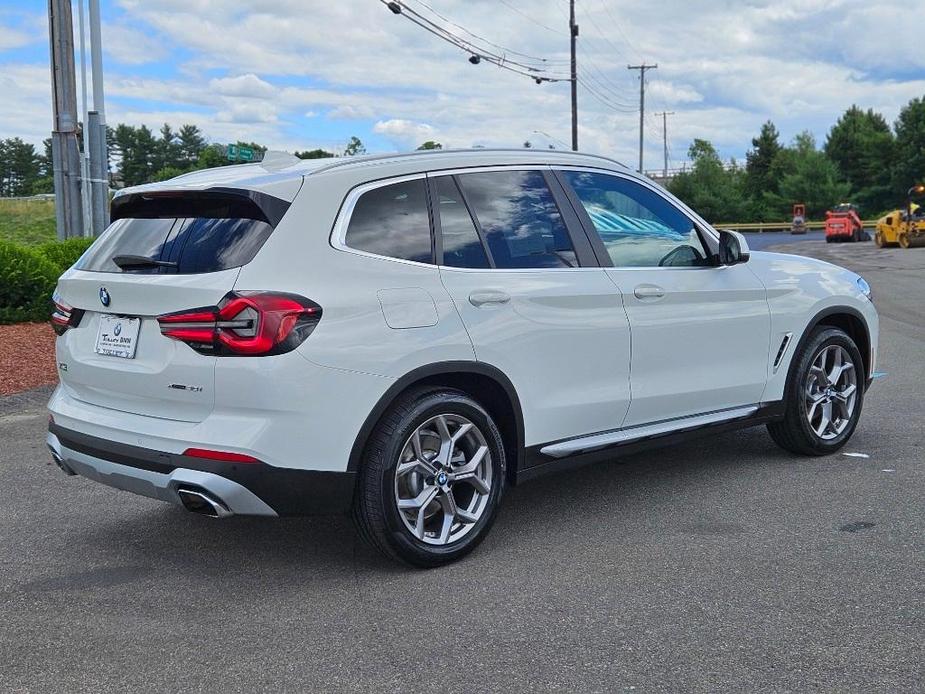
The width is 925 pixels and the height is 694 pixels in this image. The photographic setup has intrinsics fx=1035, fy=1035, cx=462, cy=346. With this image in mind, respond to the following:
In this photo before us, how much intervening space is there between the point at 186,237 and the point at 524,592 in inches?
80.8

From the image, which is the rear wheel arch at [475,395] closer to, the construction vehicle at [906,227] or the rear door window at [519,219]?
the rear door window at [519,219]

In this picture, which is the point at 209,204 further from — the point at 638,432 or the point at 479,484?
the point at 638,432

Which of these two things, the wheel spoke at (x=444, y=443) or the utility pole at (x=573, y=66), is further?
the utility pole at (x=573, y=66)

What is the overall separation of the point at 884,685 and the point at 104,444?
317 centimetres

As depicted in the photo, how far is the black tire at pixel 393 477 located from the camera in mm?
4328

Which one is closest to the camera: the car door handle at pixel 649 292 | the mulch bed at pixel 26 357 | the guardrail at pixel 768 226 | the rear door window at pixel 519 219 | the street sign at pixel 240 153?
the rear door window at pixel 519 219

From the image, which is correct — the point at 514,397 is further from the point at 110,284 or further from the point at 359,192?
the point at 110,284

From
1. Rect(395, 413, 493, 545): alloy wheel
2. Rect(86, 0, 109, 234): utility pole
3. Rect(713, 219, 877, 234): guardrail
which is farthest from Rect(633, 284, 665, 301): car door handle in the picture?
Rect(713, 219, 877, 234): guardrail

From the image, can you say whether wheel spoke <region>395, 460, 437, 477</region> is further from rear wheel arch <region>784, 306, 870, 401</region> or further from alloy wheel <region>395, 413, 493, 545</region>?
rear wheel arch <region>784, 306, 870, 401</region>

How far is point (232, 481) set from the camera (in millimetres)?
4047

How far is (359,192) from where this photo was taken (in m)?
4.53

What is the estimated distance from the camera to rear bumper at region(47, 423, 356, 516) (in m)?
4.05

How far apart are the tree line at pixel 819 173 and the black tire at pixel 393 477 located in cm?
9472

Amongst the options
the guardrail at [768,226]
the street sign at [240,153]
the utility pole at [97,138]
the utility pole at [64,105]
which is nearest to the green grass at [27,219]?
the utility pole at [97,138]
